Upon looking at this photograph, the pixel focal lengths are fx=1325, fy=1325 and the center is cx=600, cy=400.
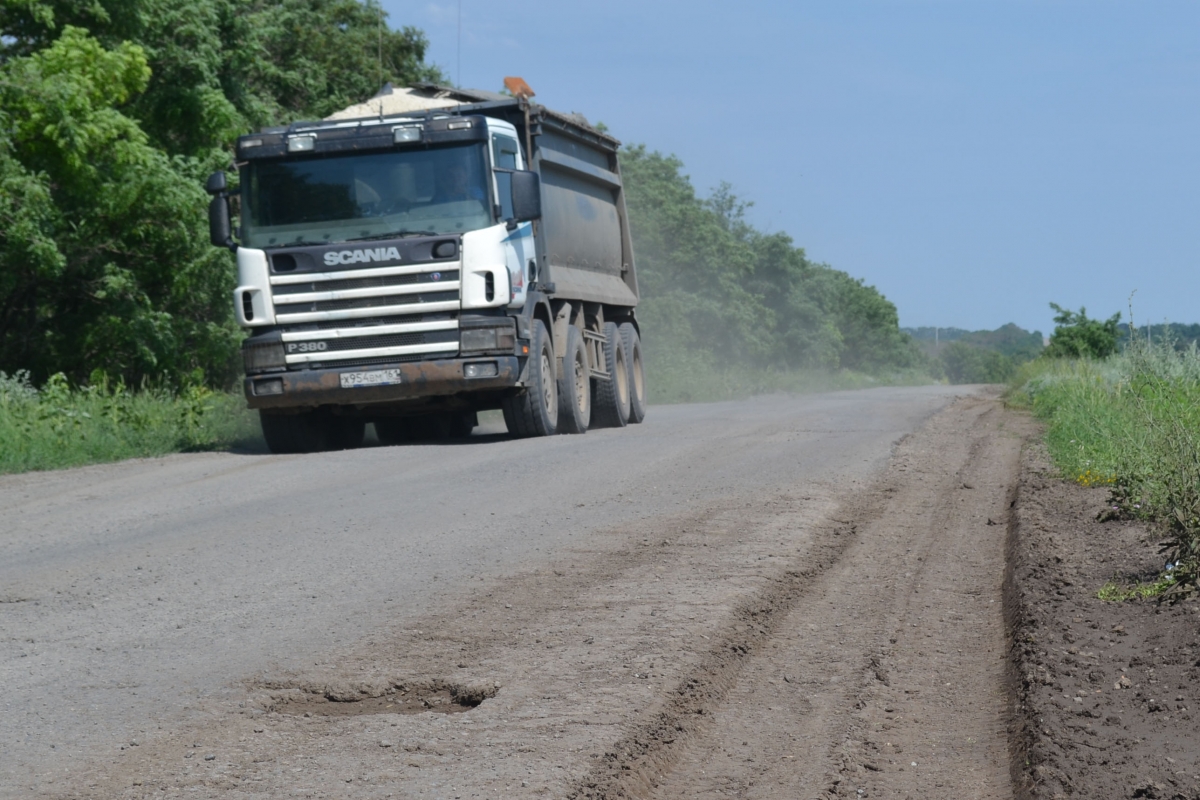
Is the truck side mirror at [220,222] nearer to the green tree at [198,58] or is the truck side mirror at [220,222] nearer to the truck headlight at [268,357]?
the truck headlight at [268,357]

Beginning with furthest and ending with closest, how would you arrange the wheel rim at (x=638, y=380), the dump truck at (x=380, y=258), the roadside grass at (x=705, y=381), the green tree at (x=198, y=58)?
the roadside grass at (x=705, y=381) → the wheel rim at (x=638, y=380) → the green tree at (x=198, y=58) → the dump truck at (x=380, y=258)

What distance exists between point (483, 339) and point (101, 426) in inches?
180

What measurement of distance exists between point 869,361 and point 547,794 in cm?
11922

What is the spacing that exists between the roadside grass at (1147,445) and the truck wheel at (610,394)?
5.45 metres

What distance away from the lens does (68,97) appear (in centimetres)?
1584

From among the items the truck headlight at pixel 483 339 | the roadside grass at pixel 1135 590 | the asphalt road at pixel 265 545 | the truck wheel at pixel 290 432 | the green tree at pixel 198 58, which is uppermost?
the green tree at pixel 198 58

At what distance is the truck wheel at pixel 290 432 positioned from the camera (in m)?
14.4

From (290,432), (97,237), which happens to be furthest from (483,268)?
(97,237)

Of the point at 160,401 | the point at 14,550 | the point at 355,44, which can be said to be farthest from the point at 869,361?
the point at 14,550

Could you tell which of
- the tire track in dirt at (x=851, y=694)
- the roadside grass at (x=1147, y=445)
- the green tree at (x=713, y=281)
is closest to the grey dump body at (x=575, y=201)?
the roadside grass at (x=1147, y=445)

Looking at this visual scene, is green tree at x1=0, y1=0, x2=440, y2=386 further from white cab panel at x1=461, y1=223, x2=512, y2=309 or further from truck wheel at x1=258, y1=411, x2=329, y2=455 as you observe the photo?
white cab panel at x1=461, y1=223, x2=512, y2=309

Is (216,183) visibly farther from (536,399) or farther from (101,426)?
(536,399)

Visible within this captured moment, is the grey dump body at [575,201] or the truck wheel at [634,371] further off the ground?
the grey dump body at [575,201]

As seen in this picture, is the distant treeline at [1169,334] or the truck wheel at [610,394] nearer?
the distant treeline at [1169,334]
